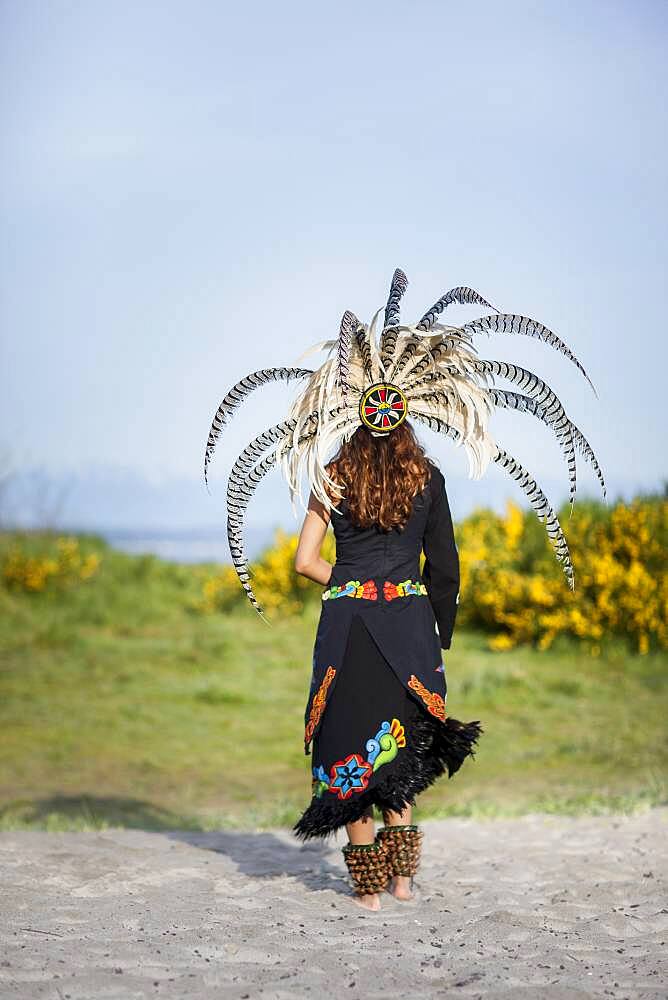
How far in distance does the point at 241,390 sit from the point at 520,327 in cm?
109

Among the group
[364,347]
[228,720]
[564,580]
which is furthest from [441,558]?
[564,580]

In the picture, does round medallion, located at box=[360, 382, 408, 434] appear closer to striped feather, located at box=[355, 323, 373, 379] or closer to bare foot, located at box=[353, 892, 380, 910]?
striped feather, located at box=[355, 323, 373, 379]

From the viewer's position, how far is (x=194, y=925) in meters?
3.88

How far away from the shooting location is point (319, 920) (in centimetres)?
395

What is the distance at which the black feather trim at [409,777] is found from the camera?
3957mm

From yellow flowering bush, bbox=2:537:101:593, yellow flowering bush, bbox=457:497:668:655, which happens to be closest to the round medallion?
yellow flowering bush, bbox=457:497:668:655

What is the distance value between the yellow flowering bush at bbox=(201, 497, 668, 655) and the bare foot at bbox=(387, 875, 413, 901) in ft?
23.5

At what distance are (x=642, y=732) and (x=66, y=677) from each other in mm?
5915

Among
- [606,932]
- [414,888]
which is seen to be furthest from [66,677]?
[606,932]

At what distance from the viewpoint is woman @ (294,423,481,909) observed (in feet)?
13.0

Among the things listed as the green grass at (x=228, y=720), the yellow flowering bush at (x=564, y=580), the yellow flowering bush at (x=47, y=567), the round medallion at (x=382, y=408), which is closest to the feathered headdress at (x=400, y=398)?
the round medallion at (x=382, y=408)

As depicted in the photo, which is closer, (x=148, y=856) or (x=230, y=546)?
(x=230, y=546)

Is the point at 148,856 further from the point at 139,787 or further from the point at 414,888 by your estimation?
the point at 139,787

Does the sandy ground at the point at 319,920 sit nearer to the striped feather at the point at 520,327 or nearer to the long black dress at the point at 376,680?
the long black dress at the point at 376,680
